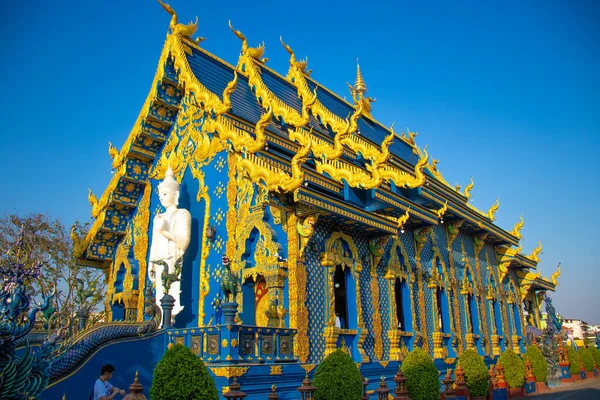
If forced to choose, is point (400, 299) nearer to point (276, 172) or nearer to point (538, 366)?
point (276, 172)

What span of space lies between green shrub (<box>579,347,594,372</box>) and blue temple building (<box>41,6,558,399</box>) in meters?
8.15

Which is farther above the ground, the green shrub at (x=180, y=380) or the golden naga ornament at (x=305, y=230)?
the golden naga ornament at (x=305, y=230)

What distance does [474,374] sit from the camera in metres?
11.9

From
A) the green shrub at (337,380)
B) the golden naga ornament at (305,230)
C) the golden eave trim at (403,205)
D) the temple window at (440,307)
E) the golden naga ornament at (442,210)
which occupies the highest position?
the golden naga ornament at (442,210)

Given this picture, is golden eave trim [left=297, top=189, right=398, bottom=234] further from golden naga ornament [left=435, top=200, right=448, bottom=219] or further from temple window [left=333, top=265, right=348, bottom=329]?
golden naga ornament [left=435, top=200, right=448, bottom=219]

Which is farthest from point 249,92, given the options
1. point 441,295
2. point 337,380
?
point 337,380

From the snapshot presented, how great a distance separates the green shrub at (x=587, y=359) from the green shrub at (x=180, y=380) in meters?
20.6

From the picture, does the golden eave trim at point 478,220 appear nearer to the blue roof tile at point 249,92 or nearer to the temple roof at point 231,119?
the temple roof at point 231,119

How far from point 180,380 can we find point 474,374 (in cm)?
761

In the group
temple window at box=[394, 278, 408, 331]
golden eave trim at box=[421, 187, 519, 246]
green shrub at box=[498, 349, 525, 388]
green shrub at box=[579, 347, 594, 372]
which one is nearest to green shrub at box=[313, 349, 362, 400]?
temple window at box=[394, 278, 408, 331]

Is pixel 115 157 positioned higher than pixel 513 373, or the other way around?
pixel 115 157

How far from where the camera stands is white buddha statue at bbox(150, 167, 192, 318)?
1156 cm

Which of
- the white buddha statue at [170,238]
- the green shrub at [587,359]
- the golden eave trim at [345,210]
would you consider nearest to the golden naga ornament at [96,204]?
the white buddha statue at [170,238]

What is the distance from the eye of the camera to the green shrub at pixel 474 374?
11.8 metres
